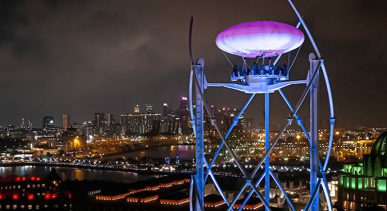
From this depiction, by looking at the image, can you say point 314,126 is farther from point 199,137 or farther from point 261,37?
point 199,137

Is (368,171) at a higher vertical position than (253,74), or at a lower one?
lower

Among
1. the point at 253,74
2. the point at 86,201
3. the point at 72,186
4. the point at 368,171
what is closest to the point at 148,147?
the point at 72,186

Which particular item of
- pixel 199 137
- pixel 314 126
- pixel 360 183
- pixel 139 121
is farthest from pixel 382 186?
pixel 139 121

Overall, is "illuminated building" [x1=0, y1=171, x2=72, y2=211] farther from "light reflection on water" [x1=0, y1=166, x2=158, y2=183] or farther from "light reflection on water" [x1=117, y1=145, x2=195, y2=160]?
"light reflection on water" [x1=117, y1=145, x2=195, y2=160]

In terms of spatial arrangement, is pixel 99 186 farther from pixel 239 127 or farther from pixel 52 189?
pixel 239 127

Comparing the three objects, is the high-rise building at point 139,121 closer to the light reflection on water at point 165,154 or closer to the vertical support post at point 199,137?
the light reflection on water at point 165,154

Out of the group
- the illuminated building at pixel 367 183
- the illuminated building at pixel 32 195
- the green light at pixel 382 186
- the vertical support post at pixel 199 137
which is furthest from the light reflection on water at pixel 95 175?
the vertical support post at pixel 199 137
